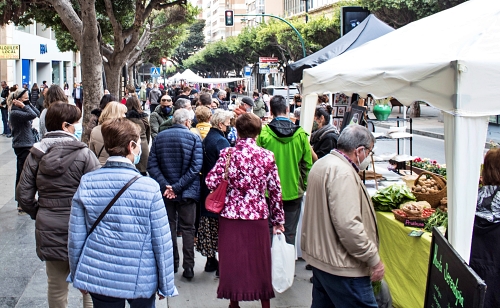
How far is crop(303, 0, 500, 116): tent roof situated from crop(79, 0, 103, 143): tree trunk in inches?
299

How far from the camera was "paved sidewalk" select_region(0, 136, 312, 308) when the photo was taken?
5.62 metres

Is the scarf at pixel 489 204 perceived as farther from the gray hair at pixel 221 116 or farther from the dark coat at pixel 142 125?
the dark coat at pixel 142 125

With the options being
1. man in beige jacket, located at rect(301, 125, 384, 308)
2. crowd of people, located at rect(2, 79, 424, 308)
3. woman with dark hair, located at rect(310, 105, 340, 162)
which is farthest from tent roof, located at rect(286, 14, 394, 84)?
man in beige jacket, located at rect(301, 125, 384, 308)

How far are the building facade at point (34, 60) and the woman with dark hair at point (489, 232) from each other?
1200 inches

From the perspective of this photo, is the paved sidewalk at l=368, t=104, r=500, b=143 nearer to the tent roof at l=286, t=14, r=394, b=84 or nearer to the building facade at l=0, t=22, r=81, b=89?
the tent roof at l=286, t=14, r=394, b=84

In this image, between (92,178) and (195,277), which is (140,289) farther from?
(195,277)

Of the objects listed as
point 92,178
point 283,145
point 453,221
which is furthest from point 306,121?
point 92,178

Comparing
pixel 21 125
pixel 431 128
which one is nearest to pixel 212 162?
pixel 21 125

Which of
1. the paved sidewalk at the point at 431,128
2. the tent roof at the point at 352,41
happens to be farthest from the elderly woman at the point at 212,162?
the paved sidewalk at the point at 431,128

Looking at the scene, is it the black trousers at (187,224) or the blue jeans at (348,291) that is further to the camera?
the black trousers at (187,224)

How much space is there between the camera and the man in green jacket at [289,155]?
5945 mm

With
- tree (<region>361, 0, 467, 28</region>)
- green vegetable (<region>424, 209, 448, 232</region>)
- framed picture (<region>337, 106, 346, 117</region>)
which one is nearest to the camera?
green vegetable (<region>424, 209, 448, 232</region>)

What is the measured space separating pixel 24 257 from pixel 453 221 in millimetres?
5056

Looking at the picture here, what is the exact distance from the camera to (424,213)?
5266 millimetres
